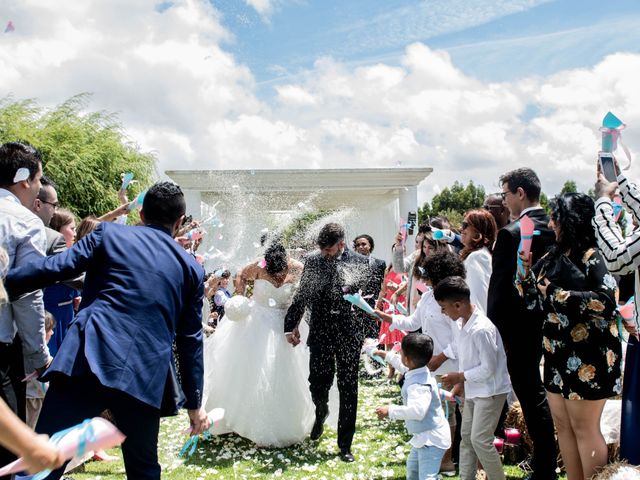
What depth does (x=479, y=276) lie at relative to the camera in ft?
16.3

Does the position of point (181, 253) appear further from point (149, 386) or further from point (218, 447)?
point (218, 447)

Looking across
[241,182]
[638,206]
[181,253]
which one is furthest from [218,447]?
[241,182]

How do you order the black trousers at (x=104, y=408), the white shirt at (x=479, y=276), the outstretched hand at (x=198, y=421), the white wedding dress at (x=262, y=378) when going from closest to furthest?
the black trousers at (x=104, y=408) → the outstretched hand at (x=198, y=421) → the white shirt at (x=479, y=276) → the white wedding dress at (x=262, y=378)

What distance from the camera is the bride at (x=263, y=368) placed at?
19.1 ft

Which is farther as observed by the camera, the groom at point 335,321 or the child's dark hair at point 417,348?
the groom at point 335,321

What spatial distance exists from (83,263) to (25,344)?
0.78 meters

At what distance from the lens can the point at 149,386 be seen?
9.80 ft

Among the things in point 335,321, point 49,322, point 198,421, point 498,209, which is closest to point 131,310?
point 198,421

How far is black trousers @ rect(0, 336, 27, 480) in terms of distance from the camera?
10.9 ft

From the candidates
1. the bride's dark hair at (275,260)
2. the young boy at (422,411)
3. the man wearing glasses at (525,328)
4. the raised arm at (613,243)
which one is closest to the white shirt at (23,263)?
the young boy at (422,411)

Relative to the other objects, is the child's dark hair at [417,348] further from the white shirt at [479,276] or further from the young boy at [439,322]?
the white shirt at [479,276]

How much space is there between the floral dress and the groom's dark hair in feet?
6.96

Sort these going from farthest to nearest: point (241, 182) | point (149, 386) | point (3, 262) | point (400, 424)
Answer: point (241, 182), point (400, 424), point (149, 386), point (3, 262)

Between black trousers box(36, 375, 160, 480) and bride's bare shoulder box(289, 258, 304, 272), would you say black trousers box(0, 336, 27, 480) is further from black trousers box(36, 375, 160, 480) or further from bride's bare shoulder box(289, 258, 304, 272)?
bride's bare shoulder box(289, 258, 304, 272)
